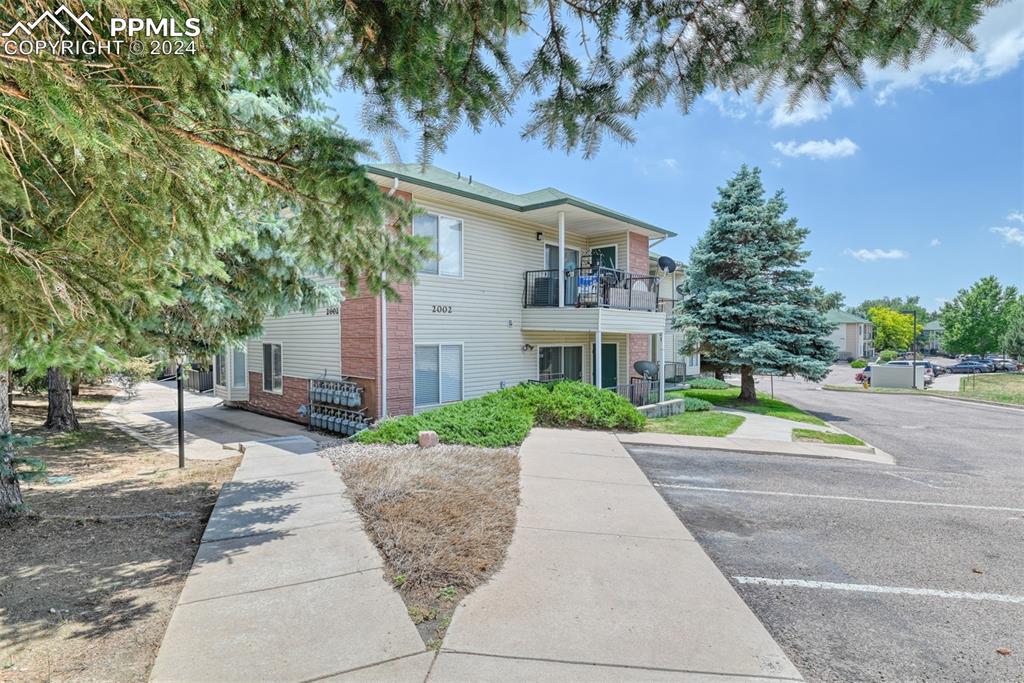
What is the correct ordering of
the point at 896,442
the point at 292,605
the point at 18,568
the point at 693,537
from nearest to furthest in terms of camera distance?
the point at 292,605
the point at 18,568
the point at 693,537
the point at 896,442

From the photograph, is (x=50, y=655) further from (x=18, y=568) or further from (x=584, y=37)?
(x=584, y=37)

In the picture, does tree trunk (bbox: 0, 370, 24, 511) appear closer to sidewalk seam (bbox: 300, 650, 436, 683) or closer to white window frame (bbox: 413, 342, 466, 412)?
sidewalk seam (bbox: 300, 650, 436, 683)

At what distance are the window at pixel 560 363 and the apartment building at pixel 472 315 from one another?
0.16 feet

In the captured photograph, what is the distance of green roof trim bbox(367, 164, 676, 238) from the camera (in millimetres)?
10211

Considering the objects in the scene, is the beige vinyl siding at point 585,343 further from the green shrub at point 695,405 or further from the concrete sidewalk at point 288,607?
the concrete sidewalk at point 288,607

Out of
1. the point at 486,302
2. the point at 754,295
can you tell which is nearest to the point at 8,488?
the point at 486,302

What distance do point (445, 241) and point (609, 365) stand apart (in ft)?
26.1

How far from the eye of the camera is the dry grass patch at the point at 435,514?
3533mm

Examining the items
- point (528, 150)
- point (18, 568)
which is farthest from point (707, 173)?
point (18, 568)

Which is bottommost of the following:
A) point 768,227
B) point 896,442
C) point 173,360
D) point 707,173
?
point 896,442

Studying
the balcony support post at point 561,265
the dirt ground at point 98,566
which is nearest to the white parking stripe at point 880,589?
the dirt ground at point 98,566

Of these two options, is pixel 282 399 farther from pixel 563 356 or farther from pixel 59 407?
pixel 563 356

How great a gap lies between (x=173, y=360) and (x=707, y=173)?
1743 centimetres

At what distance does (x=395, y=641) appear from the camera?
113 inches
